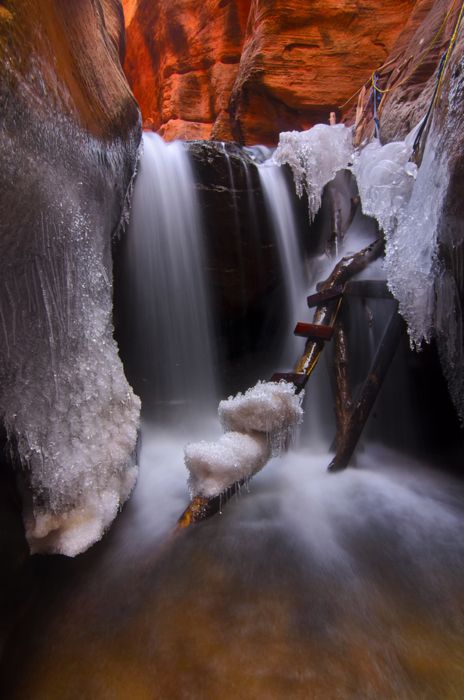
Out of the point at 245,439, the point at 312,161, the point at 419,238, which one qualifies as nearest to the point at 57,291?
the point at 245,439

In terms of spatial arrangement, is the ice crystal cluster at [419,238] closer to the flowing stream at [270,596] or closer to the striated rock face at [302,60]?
the flowing stream at [270,596]

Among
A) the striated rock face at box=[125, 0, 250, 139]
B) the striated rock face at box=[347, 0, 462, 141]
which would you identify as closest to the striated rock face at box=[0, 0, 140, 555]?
the striated rock face at box=[347, 0, 462, 141]

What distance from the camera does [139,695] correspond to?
1316 mm

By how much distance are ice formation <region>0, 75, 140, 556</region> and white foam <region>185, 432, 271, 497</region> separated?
489mm

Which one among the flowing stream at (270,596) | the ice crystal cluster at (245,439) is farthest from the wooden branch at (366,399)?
the ice crystal cluster at (245,439)

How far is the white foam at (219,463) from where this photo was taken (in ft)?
7.93

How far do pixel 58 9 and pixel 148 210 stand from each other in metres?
2.52

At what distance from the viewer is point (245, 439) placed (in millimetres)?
2592

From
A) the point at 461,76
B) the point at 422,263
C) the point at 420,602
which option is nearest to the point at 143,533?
the point at 420,602

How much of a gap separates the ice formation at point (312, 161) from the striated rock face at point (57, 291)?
334 centimetres

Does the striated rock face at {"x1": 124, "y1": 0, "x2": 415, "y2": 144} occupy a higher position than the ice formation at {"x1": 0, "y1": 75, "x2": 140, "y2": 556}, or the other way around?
the striated rock face at {"x1": 124, "y1": 0, "x2": 415, "y2": 144}

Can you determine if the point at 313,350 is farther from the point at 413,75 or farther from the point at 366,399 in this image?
the point at 413,75

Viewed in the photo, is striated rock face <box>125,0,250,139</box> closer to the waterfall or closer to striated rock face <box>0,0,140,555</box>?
the waterfall

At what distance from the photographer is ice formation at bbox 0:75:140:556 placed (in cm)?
168
